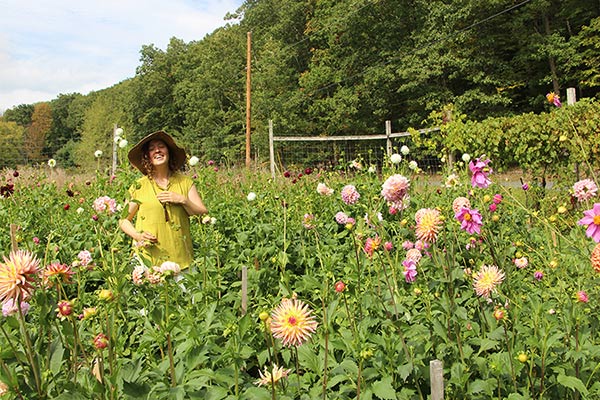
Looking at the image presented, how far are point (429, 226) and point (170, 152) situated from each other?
190cm

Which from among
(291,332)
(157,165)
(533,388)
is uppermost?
(157,165)

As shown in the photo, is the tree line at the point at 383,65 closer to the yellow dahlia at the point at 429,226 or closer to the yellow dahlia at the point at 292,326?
the yellow dahlia at the point at 429,226

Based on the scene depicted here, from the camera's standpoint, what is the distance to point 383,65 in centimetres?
2258

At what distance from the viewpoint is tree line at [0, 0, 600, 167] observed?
1947cm

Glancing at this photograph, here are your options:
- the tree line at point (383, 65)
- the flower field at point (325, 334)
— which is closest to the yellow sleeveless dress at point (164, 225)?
the flower field at point (325, 334)

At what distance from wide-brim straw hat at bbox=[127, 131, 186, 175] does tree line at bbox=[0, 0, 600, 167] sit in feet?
40.8

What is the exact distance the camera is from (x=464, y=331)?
5.05ft

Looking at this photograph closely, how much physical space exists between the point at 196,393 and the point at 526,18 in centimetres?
2212

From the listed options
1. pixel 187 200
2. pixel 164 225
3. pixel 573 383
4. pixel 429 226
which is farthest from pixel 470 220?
pixel 164 225

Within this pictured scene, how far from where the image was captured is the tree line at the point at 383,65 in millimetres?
19469

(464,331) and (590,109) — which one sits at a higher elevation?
(590,109)

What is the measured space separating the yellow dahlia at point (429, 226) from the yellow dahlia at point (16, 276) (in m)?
0.97

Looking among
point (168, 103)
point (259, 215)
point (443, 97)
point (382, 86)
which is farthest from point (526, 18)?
point (168, 103)

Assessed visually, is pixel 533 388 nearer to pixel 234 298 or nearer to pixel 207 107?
pixel 234 298
